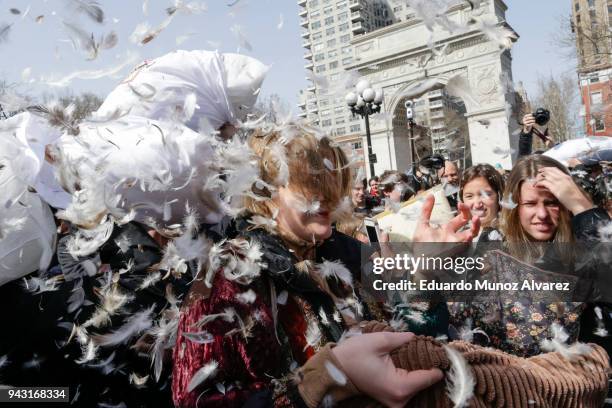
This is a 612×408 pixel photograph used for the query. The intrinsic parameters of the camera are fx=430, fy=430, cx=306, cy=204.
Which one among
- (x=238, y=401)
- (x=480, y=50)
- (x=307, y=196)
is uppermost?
(x=480, y=50)

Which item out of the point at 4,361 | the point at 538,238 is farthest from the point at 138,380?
the point at 538,238

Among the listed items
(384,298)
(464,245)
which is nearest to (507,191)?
(464,245)

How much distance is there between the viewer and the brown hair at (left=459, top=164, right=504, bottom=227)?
250 centimetres

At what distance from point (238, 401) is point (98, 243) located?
93 cm

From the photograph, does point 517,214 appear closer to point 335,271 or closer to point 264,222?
point 335,271

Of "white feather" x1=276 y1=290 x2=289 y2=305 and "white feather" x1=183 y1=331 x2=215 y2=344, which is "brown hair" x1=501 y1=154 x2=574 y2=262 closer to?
"white feather" x1=276 y1=290 x2=289 y2=305

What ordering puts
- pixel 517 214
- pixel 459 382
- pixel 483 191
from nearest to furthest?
pixel 459 382 < pixel 517 214 < pixel 483 191

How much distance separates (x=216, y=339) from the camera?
3.83 ft

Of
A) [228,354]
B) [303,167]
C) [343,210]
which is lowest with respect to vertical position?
[228,354]

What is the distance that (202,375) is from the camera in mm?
1143

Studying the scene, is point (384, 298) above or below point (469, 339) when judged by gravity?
above

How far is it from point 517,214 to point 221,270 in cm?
130

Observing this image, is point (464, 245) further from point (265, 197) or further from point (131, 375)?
point (131, 375)

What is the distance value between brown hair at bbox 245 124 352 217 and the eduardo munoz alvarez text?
0.30 m
